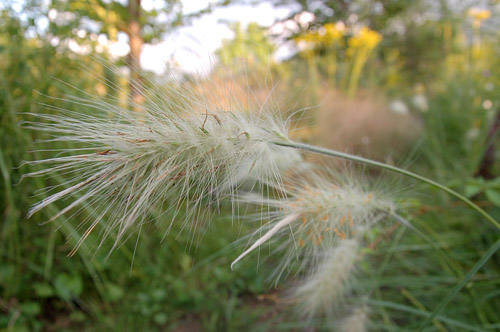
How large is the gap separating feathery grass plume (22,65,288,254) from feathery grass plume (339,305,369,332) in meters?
0.83

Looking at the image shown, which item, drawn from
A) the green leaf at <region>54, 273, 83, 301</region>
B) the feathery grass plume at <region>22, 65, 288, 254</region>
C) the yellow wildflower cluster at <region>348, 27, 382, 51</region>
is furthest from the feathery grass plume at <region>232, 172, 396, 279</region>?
the yellow wildflower cluster at <region>348, 27, 382, 51</region>

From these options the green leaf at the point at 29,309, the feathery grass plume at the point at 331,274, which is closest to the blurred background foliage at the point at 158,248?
the green leaf at the point at 29,309

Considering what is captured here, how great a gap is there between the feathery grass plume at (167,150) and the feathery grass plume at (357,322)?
2.71 feet

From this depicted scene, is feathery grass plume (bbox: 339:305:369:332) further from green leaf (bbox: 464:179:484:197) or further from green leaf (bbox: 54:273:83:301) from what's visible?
green leaf (bbox: 54:273:83:301)

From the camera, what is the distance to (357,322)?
1.24 meters

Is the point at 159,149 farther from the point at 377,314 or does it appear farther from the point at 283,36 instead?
the point at 283,36

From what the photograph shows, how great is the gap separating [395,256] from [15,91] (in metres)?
2.18

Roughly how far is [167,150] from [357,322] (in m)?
1.03

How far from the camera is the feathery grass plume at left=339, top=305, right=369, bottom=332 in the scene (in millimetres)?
1230

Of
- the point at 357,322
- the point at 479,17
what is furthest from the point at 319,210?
the point at 479,17

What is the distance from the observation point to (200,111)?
0.76m

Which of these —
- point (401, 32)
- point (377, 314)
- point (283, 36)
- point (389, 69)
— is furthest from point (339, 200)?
point (401, 32)

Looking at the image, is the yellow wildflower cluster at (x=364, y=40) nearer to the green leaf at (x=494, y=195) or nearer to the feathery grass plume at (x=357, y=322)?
the green leaf at (x=494, y=195)

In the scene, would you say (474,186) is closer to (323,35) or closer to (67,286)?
(67,286)
